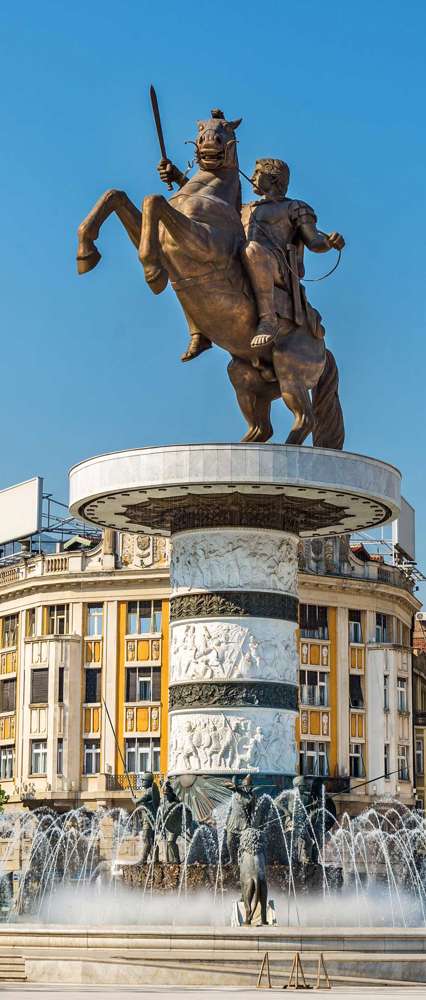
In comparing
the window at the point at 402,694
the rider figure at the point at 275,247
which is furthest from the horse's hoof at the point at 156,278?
the window at the point at 402,694

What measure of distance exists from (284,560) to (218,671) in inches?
65.2

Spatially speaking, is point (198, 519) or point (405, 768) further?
point (405, 768)

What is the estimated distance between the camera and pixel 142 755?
54531 mm

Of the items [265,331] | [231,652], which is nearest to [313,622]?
[265,331]

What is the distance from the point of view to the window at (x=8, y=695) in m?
57.9

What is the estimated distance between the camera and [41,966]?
16891 mm

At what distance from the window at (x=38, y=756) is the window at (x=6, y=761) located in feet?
4.98

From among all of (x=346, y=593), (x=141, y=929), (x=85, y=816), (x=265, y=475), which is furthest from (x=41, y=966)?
(x=346, y=593)

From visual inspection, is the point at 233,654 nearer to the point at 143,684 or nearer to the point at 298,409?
the point at 298,409

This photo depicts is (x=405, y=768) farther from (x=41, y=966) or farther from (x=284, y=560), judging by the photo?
(x=41, y=966)

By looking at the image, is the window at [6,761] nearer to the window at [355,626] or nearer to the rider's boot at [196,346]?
the window at [355,626]

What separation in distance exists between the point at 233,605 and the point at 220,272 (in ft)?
12.9

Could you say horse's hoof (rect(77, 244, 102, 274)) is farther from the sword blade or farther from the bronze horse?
the sword blade

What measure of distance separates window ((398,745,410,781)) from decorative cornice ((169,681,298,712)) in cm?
3698
